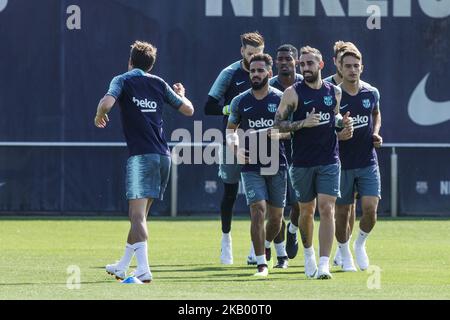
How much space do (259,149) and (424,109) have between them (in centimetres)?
986

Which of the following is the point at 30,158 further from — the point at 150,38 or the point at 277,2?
the point at 277,2

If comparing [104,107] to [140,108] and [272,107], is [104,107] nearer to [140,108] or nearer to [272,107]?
[140,108]

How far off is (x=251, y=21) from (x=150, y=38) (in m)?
1.75

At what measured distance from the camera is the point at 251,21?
A: 22922 mm

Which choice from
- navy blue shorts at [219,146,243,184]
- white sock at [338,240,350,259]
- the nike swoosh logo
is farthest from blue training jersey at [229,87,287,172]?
the nike swoosh logo

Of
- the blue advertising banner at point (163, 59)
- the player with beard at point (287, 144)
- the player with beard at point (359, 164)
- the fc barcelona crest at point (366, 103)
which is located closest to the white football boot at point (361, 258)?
the player with beard at point (359, 164)

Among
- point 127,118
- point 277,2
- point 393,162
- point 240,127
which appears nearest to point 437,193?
point 393,162

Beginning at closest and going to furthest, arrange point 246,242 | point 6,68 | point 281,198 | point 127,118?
point 127,118 < point 281,198 < point 246,242 < point 6,68

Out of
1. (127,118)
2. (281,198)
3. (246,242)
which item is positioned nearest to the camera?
(127,118)

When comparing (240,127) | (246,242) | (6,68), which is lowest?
(246,242)

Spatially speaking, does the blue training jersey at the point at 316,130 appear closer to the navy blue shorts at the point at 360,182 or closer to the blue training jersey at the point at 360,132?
the blue training jersey at the point at 360,132

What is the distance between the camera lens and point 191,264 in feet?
50.6

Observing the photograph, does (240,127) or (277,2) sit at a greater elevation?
(277,2)

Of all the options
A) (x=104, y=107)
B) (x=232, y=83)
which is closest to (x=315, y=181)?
(x=104, y=107)
